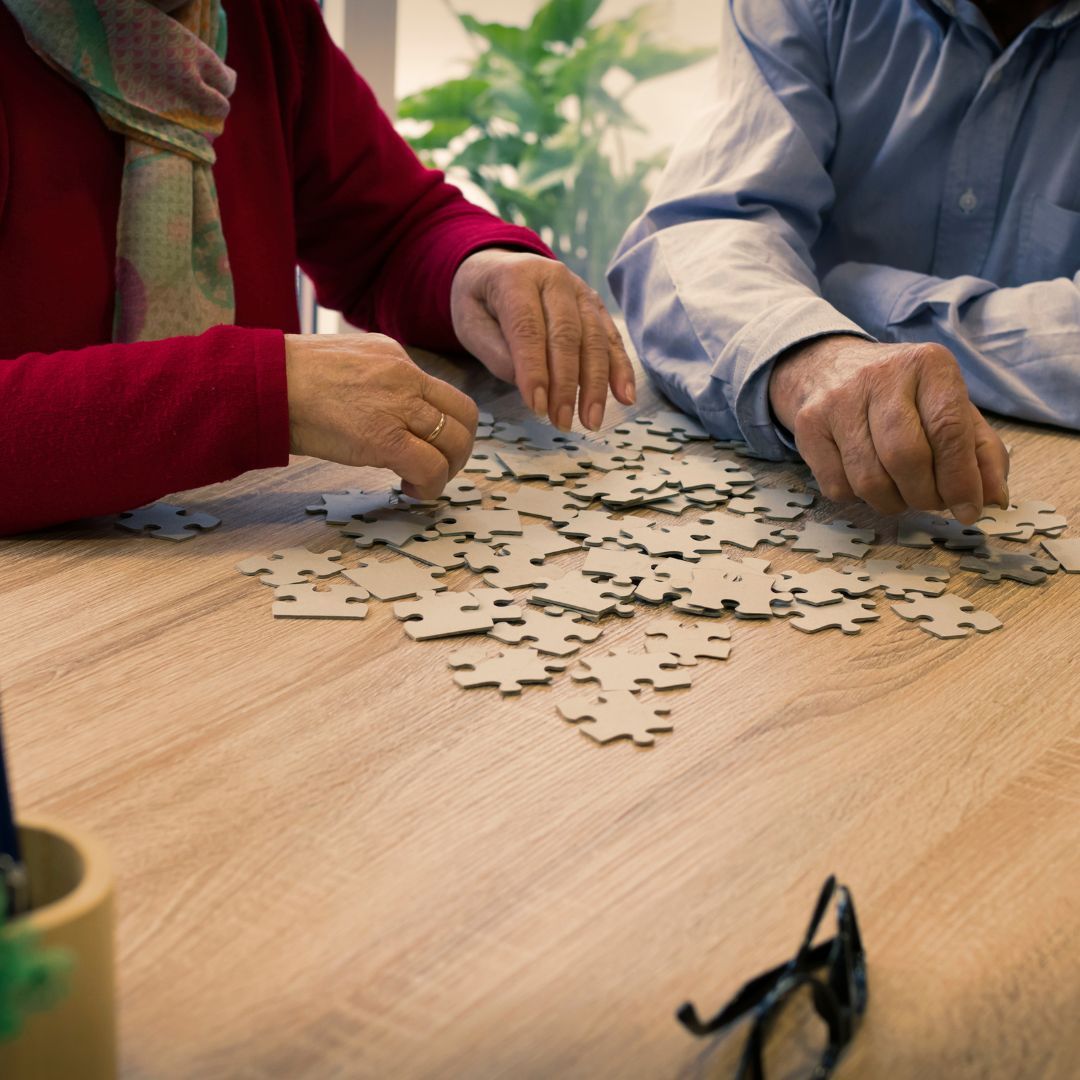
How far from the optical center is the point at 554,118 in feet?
16.3

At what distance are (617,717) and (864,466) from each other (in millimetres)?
626

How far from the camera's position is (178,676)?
3.83ft

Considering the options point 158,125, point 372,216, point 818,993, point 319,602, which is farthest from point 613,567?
point 372,216

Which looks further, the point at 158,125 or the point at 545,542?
the point at 158,125

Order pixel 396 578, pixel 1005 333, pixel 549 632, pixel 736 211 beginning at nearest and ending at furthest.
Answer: pixel 549 632
pixel 396 578
pixel 1005 333
pixel 736 211

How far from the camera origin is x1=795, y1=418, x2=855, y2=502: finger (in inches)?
64.7

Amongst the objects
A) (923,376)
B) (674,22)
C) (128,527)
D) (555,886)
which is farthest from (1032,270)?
(674,22)

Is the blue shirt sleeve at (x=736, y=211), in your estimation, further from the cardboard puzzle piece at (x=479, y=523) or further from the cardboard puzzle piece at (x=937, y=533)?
the cardboard puzzle piece at (x=479, y=523)

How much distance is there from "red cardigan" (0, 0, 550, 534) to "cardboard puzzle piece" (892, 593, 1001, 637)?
2.43 feet

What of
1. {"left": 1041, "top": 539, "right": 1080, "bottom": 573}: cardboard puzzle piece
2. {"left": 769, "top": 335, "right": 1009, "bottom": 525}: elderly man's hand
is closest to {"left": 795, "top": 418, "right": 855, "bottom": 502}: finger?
{"left": 769, "top": 335, "right": 1009, "bottom": 525}: elderly man's hand

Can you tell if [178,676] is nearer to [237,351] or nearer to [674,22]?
[237,351]

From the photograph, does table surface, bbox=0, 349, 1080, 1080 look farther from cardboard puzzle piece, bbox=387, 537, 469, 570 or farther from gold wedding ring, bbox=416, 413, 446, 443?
gold wedding ring, bbox=416, 413, 446, 443

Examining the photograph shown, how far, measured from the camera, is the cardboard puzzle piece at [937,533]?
159 cm

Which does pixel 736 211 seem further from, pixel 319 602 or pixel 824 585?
pixel 319 602
